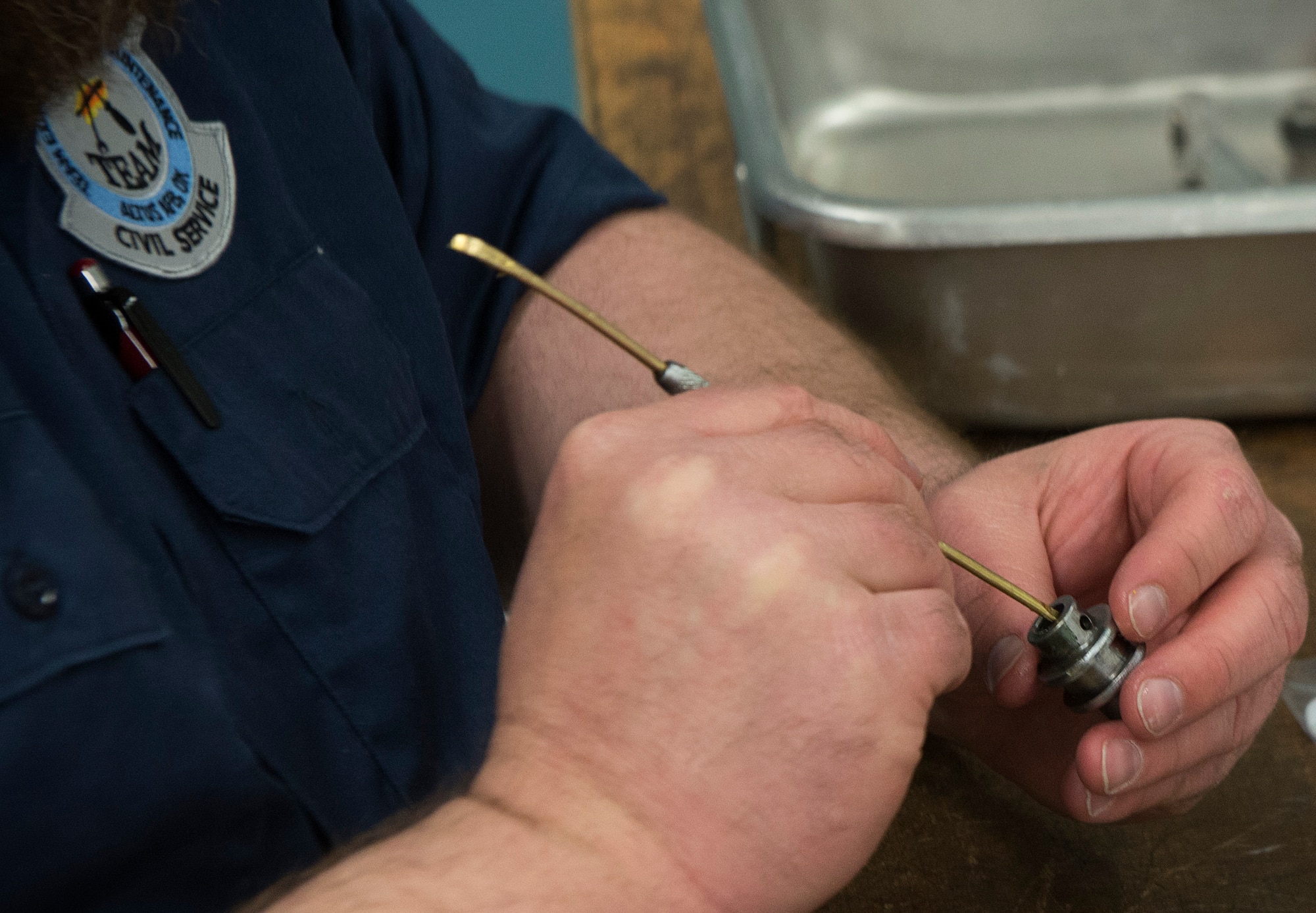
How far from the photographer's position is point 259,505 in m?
0.55

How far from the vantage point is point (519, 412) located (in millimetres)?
796

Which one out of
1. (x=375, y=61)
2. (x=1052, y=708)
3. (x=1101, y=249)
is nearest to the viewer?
(x=1052, y=708)

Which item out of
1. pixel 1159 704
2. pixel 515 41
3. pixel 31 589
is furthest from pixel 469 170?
pixel 515 41

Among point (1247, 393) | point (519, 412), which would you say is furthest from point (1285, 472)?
point (519, 412)

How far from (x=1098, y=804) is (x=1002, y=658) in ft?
0.25

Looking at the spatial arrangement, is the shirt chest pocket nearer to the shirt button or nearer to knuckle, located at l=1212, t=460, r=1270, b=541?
the shirt button

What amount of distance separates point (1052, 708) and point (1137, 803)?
0.20 ft

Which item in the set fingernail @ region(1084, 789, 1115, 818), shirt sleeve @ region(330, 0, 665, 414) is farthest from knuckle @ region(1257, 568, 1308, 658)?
shirt sleeve @ region(330, 0, 665, 414)

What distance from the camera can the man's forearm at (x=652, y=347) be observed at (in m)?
0.75

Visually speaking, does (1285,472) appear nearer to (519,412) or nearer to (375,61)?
(519,412)

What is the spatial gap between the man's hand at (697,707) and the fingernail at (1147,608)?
0.40ft

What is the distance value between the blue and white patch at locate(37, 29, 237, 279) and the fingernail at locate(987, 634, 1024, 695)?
1.40 feet

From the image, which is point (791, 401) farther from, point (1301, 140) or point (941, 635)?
point (1301, 140)

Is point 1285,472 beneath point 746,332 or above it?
beneath
